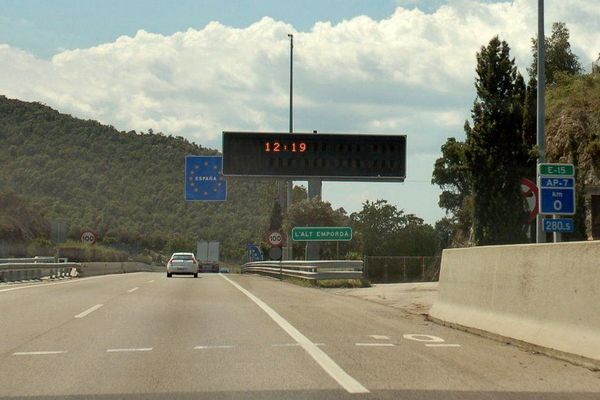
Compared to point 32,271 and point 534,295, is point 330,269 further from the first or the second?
point 534,295

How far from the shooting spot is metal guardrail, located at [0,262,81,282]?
101ft

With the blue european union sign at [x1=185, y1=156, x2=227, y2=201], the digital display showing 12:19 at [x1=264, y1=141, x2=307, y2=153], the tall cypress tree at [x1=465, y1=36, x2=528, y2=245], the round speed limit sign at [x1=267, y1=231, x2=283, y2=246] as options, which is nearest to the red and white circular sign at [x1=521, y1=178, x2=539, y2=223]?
the tall cypress tree at [x1=465, y1=36, x2=528, y2=245]

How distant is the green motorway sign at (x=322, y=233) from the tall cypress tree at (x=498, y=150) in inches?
305

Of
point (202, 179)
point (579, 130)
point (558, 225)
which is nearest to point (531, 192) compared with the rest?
point (558, 225)

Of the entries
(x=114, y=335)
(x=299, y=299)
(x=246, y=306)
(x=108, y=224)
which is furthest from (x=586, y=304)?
(x=108, y=224)

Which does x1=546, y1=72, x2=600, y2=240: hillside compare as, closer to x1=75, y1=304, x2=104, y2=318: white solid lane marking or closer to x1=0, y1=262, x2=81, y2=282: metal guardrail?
x1=75, y1=304, x2=104, y2=318: white solid lane marking

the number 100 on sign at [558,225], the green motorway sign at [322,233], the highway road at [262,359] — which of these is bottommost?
the highway road at [262,359]

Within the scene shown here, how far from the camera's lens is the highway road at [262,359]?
24.1ft

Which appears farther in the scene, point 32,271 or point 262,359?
point 32,271

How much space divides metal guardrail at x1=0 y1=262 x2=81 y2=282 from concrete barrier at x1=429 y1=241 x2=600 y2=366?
72.4 ft

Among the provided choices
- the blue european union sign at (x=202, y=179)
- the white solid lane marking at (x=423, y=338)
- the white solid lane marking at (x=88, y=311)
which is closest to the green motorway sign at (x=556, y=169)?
the white solid lane marking at (x=423, y=338)

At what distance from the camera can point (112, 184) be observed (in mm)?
118875

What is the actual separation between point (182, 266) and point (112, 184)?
81879mm

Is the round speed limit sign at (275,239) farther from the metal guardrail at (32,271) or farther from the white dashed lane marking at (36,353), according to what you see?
the white dashed lane marking at (36,353)
